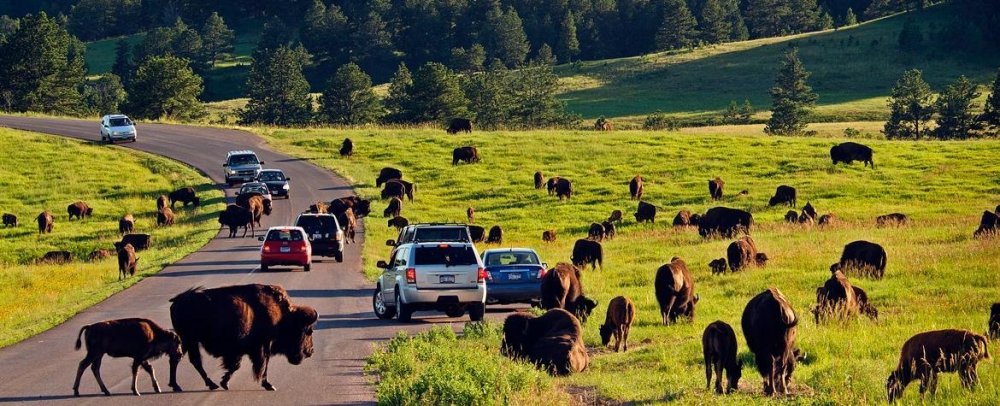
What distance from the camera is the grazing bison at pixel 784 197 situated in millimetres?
55500

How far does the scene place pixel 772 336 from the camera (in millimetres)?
15031

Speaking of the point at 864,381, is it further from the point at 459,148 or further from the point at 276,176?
the point at 459,148

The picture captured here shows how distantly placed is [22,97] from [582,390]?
113 m

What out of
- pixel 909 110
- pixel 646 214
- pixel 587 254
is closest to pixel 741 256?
pixel 587 254

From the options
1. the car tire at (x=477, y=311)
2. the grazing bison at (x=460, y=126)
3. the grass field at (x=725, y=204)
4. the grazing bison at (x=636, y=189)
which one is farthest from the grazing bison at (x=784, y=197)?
the grazing bison at (x=460, y=126)

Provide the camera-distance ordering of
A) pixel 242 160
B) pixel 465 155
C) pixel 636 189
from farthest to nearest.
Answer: pixel 465 155 < pixel 242 160 < pixel 636 189

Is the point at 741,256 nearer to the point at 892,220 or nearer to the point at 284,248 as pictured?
the point at 284,248

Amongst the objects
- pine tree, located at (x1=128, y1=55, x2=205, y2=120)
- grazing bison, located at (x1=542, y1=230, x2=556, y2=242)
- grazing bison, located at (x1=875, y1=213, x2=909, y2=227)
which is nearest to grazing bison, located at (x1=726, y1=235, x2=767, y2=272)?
grazing bison, located at (x1=875, y1=213, x2=909, y2=227)

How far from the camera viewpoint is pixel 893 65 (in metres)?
144

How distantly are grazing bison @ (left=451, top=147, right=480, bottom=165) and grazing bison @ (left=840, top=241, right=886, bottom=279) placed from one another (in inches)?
1770

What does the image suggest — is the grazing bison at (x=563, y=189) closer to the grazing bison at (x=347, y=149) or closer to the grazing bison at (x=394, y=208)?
the grazing bison at (x=394, y=208)

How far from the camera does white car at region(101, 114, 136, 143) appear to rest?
83000mm

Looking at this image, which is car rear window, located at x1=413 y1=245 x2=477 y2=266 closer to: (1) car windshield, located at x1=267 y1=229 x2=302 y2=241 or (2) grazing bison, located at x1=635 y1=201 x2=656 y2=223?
(1) car windshield, located at x1=267 y1=229 x2=302 y2=241

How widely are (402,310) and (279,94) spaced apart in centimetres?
10567
